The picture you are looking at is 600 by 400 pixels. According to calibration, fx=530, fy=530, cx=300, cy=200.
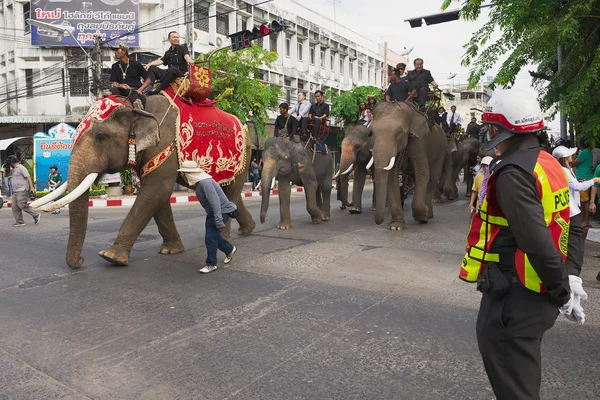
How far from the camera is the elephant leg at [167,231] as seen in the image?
7471mm

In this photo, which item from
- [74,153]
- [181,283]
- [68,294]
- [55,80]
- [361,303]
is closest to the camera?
[361,303]

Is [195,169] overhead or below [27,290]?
overhead

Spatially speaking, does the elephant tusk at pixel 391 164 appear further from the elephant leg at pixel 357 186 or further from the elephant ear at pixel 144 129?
the elephant ear at pixel 144 129

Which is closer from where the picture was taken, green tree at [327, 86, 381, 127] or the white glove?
the white glove

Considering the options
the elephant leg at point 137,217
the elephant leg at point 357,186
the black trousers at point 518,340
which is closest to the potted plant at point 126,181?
the elephant leg at point 357,186

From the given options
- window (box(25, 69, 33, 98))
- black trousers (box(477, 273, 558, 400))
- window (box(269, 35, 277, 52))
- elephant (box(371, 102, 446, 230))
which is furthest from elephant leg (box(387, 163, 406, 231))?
window (box(269, 35, 277, 52))

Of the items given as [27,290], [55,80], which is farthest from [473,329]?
[55,80]

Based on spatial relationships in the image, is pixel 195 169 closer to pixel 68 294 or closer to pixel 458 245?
pixel 68 294

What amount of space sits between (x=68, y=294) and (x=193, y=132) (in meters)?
2.86

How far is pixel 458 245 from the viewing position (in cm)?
809

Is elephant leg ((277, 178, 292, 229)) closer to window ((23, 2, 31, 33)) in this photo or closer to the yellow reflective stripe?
the yellow reflective stripe

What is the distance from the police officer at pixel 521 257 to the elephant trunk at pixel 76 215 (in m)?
5.04

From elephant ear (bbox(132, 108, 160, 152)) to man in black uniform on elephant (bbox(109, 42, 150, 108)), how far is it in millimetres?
770

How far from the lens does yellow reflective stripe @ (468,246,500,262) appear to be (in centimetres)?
250
